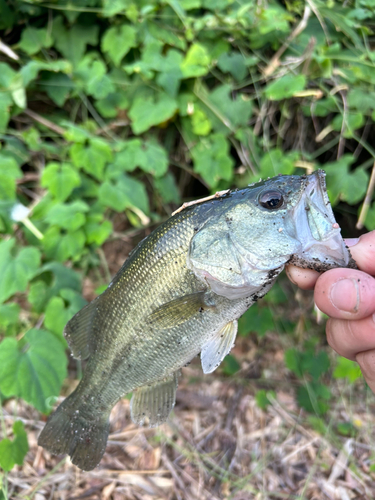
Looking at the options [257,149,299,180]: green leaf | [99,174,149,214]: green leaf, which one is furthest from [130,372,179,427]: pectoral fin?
[257,149,299,180]: green leaf

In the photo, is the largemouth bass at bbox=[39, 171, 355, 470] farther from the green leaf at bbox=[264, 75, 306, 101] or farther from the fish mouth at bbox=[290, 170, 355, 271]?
the green leaf at bbox=[264, 75, 306, 101]

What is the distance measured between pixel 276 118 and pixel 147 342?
74.4 inches

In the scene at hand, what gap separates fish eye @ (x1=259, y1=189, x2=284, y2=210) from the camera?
1035 mm

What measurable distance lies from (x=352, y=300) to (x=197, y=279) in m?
0.44

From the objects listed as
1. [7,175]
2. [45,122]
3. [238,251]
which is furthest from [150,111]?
[238,251]

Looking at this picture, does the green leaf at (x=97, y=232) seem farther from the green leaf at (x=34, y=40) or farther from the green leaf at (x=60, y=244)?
the green leaf at (x=34, y=40)

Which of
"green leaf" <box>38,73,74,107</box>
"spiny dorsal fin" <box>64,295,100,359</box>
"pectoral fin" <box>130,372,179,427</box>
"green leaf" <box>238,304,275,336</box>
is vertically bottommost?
"green leaf" <box>238,304,275,336</box>

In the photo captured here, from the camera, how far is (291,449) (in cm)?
211

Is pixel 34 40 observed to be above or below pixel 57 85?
above

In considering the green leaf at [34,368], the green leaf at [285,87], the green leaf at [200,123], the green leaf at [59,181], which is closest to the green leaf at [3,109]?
the green leaf at [59,181]

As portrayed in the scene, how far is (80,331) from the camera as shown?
1.31 metres

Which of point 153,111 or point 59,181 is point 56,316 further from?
point 153,111

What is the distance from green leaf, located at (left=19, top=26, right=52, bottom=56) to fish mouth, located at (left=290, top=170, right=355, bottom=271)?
205cm

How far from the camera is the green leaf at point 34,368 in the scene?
147 centimetres
